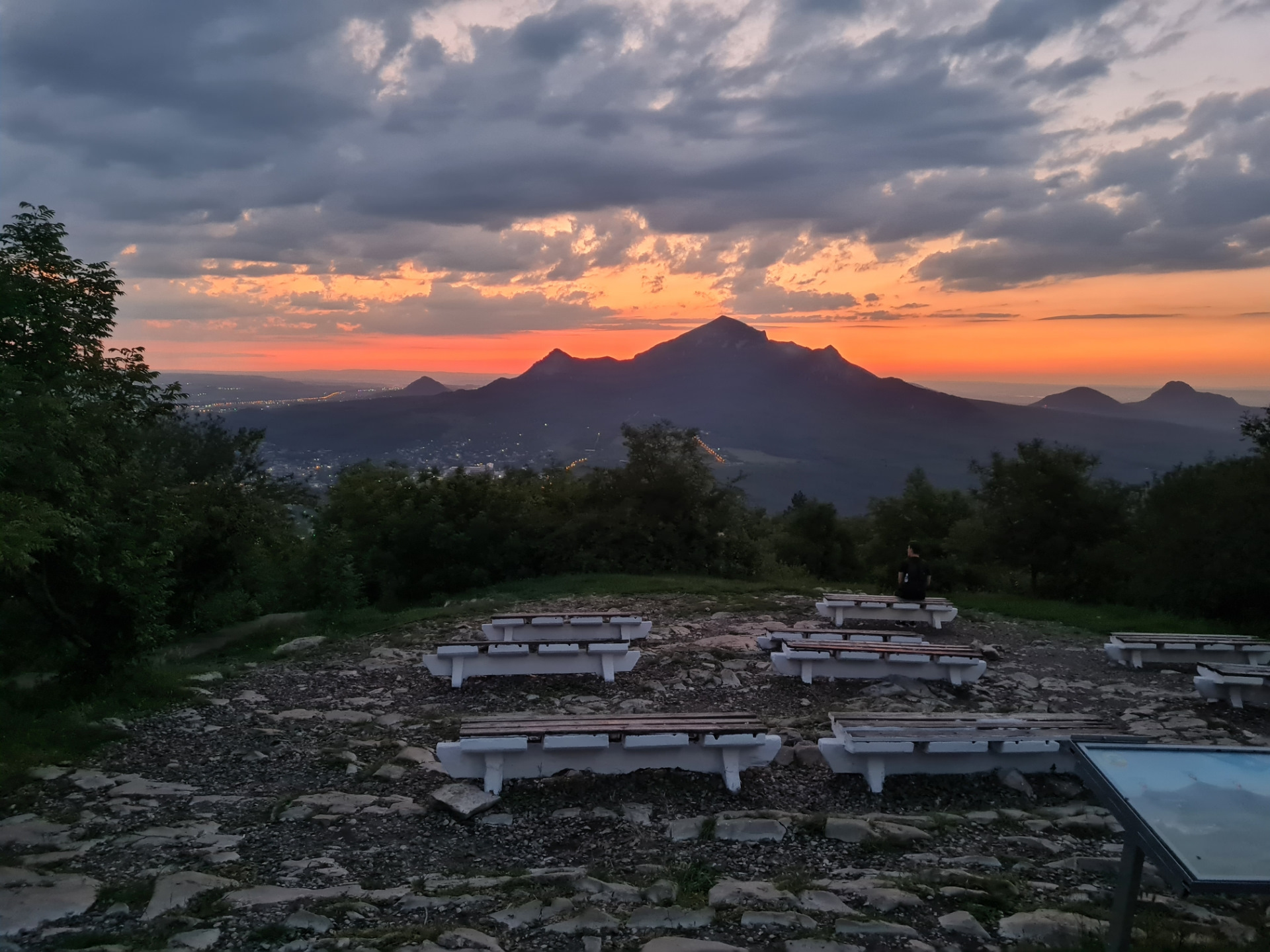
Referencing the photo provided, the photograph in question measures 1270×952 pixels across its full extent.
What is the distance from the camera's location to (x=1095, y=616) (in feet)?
49.4

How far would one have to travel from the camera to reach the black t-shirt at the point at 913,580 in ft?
45.0

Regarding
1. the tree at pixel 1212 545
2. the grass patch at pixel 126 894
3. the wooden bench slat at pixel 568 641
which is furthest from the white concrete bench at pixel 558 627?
the tree at pixel 1212 545

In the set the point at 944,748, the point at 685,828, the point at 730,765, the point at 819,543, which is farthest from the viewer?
the point at 819,543

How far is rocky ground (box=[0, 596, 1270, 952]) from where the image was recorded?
4684 millimetres

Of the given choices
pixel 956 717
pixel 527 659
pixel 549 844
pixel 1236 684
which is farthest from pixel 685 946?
pixel 1236 684

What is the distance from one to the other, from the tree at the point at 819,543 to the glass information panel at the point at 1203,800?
3313cm

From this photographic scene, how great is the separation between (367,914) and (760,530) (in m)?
22.9

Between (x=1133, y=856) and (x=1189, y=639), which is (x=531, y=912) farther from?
(x=1189, y=639)

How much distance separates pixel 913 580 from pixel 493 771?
9079mm

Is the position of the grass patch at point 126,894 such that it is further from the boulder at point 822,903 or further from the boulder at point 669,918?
the boulder at point 822,903

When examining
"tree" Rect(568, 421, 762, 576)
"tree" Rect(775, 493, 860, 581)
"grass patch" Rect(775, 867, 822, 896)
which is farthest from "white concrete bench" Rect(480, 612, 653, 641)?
"tree" Rect(775, 493, 860, 581)

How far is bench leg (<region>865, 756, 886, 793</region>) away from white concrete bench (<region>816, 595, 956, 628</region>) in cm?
613

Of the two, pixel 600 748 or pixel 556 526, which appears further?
pixel 556 526

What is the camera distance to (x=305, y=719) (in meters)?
9.23
